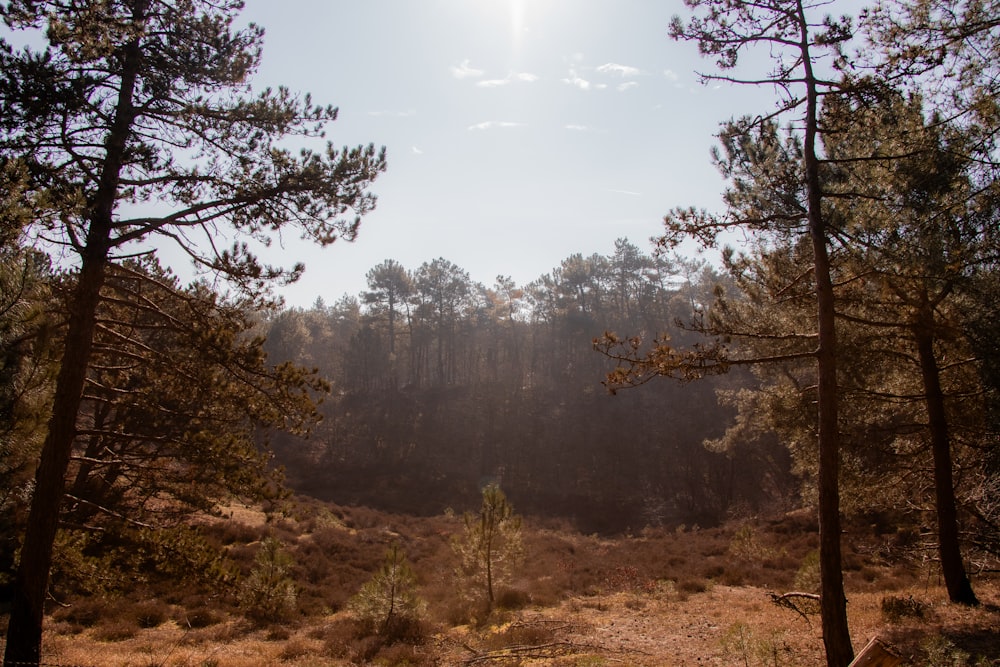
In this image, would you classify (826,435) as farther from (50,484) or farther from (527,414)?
(527,414)

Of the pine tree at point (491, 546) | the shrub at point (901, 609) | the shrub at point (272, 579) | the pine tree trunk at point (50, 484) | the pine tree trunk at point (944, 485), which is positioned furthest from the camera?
the pine tree at point (491, 546)

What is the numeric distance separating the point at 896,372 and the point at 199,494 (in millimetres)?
12239

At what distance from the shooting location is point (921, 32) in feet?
20.6

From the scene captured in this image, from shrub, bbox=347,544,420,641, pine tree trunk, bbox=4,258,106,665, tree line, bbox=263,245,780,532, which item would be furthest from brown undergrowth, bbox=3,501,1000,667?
tree line, bbox=263,245,780,532

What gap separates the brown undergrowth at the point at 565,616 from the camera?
8.23 m

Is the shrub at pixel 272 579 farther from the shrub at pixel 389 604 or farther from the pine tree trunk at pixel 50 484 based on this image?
the pine tree trunk at pixel 50 484

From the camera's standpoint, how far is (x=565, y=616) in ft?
39.0

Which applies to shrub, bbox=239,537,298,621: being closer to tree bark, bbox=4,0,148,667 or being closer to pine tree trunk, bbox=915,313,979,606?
tree bark, bbox=4,0,148,667

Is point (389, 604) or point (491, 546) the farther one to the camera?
point (491, 546)

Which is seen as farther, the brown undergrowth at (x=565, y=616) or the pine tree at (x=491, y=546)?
the pine tree at (x=491, y=546)

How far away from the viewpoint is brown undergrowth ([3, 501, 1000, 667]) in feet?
27.0

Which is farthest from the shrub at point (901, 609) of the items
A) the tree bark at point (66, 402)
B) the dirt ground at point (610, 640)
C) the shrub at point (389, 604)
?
the tree bark at point (66, 402)

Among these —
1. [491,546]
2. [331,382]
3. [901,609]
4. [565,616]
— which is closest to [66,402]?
[331,382]

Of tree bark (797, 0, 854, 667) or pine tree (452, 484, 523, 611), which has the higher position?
tree bark (797, 0, 854, 667)
